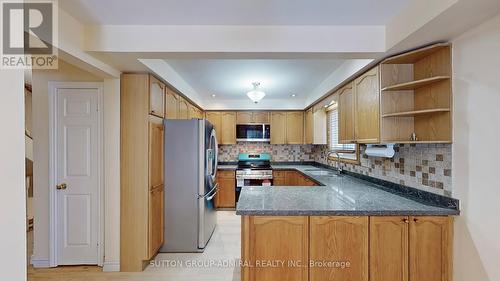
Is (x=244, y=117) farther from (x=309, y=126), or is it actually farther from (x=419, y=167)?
(x=419, y=167)

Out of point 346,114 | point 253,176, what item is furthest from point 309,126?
point 346,114

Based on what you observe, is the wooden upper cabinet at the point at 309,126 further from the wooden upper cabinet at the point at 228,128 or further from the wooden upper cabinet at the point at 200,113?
the wooden upper cabinet at the point at 200,113

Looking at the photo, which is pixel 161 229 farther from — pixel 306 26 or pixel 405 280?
pixel 306 26

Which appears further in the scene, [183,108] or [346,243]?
[183,108]

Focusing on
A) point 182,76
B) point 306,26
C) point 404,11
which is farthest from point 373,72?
point 182,76

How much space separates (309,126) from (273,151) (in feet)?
3.46

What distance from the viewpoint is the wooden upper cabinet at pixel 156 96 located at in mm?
2656

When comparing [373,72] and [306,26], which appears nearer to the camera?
[306,26]

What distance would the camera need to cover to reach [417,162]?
2.17 meters

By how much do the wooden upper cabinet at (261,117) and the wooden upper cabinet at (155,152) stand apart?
257cm

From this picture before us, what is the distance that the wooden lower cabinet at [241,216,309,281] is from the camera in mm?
1871

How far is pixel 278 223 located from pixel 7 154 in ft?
5.25

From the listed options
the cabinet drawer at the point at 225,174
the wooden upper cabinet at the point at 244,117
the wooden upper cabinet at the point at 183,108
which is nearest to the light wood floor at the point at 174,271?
the cabinet drawer at the point at 225,174

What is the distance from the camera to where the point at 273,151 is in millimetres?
5539
